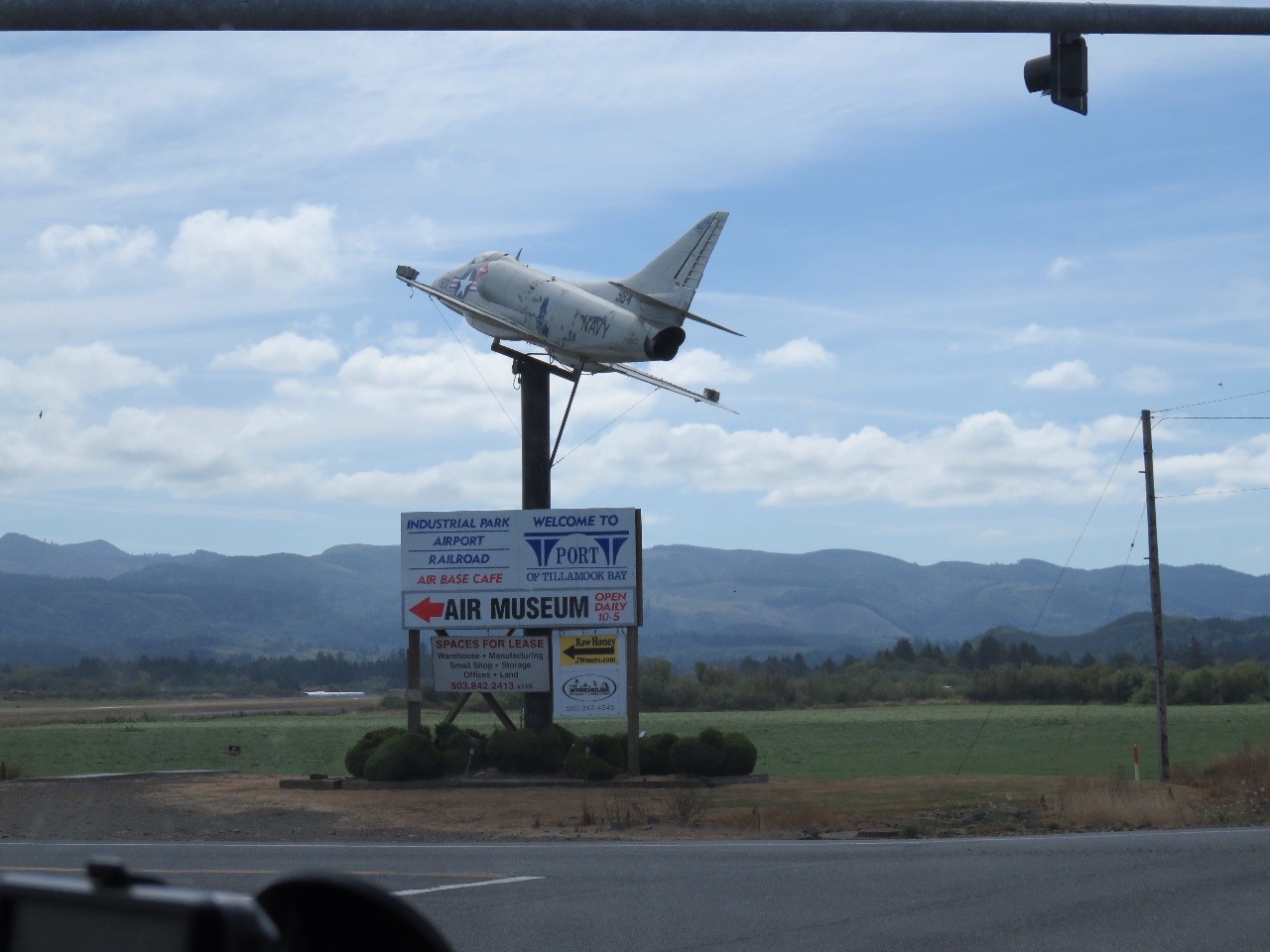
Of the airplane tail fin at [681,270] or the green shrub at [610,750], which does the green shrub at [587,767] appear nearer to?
the green shrub at [610,750]

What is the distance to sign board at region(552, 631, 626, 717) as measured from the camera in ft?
92.6

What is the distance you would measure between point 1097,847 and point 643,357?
1448 centimetres

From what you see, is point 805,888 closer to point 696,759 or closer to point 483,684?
point 696,759

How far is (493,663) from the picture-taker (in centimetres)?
2855

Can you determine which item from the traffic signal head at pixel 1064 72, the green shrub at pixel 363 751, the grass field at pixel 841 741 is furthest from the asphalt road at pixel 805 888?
the grass field at pixel 841 741

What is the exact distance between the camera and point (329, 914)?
7.78 feet

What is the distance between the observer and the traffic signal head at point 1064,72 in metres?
10.8

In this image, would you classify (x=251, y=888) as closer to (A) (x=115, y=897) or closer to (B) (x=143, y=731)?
(A) (x=115, y=897)

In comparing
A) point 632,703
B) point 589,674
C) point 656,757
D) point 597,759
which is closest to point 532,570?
Result: point 589,674

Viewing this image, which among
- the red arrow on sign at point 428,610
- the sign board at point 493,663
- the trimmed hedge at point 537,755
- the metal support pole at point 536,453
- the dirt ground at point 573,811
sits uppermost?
the metal support pole at point 536,453

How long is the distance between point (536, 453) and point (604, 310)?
10.2 feet

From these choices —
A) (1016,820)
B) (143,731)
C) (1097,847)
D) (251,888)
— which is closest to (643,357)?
(1016,820)

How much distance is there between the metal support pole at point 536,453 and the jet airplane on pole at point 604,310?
61 cm

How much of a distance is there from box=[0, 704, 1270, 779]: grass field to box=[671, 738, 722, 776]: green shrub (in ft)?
24.0
